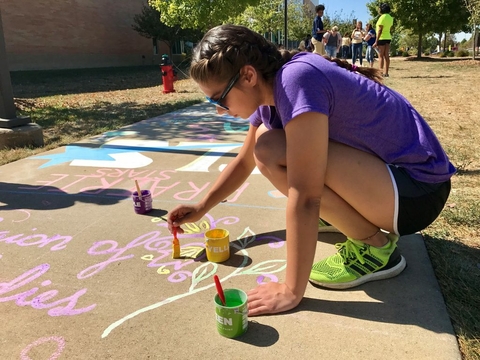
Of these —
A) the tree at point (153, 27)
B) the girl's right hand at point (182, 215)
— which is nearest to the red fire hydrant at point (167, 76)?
the girl's right hand at point (182, 215)

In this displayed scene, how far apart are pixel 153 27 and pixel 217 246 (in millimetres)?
27085

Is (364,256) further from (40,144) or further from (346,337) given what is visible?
(40,144)

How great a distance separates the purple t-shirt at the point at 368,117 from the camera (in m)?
1.67

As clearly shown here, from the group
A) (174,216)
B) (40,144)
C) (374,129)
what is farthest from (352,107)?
(40,144)

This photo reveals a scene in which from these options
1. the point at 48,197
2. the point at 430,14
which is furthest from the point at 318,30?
the point at 430,14

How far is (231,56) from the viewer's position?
1693 millimetres

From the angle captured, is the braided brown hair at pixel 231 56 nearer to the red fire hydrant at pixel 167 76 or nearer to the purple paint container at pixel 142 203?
the purple paint container at pixel 142 203

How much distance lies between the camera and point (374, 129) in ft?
6.01

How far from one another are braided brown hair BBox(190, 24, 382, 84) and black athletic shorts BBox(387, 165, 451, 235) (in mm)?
704

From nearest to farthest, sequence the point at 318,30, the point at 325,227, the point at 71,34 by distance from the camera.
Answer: the point at 325,227, the point at 318,30, the point at 71,34

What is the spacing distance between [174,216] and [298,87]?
1043mm

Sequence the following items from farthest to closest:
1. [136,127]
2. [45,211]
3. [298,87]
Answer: [136,127]
[45,211]
[298,87]

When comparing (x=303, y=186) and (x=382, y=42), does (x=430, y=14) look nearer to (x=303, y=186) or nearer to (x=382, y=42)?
(x=382, y=42)

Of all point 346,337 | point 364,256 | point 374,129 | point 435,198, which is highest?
point 374,129
